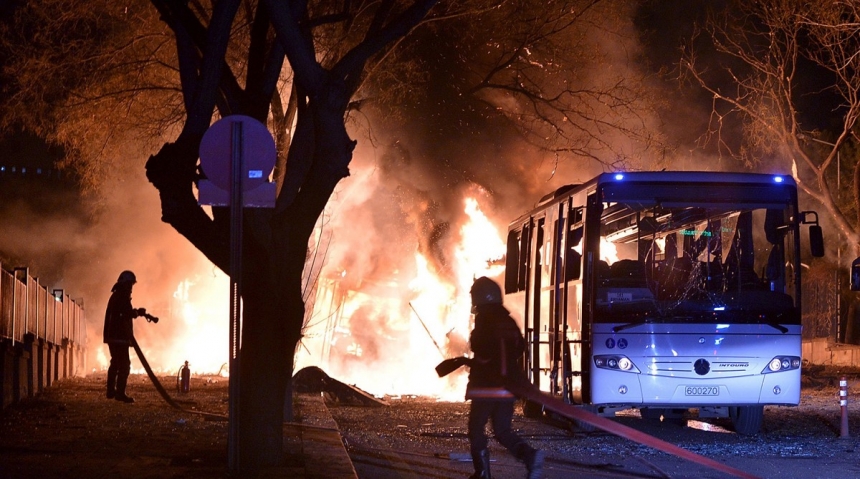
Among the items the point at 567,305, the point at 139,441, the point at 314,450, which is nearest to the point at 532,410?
the point at 567,305

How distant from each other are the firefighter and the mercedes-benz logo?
15.9ft

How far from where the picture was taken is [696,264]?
41.3 feet

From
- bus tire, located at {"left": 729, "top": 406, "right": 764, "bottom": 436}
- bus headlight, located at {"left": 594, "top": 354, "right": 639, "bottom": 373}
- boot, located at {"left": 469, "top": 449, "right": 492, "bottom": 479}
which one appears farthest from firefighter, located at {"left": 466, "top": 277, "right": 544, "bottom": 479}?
bus tire, located at {"left": 729, "top": 406, "right": 764, "bottom": 436}

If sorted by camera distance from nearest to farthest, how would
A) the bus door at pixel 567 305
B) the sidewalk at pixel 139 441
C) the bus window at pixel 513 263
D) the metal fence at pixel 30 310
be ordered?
the sidewalk at pixel 139 441, the bus door at pixel 567 305, the metal fence at pixel 30 310, the bus window at pixel 513 263

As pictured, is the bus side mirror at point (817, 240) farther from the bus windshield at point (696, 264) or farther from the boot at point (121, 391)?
the boot at point (121, 391)

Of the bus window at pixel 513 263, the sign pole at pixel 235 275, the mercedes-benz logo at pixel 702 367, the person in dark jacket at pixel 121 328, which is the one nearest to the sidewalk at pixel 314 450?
the sign pole at pixel 235 275

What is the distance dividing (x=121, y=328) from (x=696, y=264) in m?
8.07

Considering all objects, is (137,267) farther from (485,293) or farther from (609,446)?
(485,293)

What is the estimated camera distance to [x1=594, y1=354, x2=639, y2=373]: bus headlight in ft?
40.2

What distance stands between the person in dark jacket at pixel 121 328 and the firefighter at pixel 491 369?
8276mm

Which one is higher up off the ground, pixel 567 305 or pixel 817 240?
pixel 817 240

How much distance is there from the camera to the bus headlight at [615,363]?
1227 cm

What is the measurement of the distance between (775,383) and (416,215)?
1824 cm

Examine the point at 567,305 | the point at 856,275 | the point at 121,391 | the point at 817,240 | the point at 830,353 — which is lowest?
the point at 121,391
